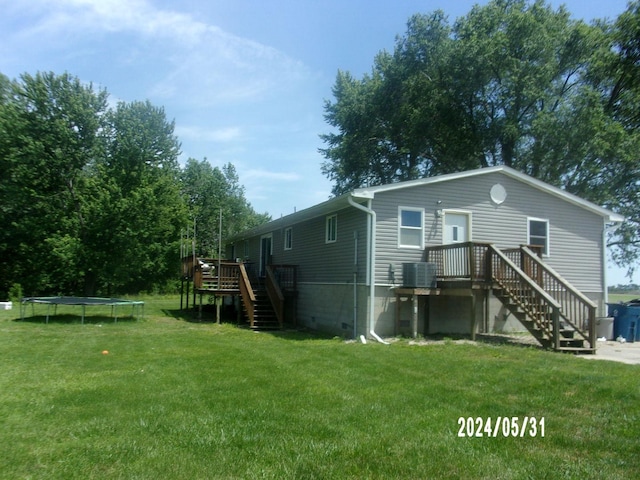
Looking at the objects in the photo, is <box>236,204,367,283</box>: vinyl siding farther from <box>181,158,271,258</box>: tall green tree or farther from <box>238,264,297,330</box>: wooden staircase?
<box>181,158,271,258</box>: tall green tree

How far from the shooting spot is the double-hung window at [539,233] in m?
15.3

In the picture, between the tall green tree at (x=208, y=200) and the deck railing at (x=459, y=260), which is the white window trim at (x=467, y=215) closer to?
the deck railing at (x=459, y=260)

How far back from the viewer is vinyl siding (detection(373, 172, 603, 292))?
13656 millimetres

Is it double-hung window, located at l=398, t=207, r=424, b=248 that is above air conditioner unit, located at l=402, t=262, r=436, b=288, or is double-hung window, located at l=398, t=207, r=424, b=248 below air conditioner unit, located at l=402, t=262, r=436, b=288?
above

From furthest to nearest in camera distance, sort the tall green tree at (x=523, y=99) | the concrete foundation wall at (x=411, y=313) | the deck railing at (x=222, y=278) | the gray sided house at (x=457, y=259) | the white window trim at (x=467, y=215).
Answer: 1. the tall green tree at (x=523, y=99)
2. the deck railing at (x=222, y=278)
3. the white window trim at (x=467, y=215)
4. the concrete foundation wall at (x=411, y=313)
5. the gray sided house at (x=457, y=259)

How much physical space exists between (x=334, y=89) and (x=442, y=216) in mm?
22024

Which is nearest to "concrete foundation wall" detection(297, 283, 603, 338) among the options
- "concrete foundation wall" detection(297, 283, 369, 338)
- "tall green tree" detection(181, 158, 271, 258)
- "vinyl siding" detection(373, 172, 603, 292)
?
"concrete foundation wall" detection(297, 283, 369, 338)

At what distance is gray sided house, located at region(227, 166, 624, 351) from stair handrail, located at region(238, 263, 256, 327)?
185cm

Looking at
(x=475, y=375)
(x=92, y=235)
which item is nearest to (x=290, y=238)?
(x=475, y=375)

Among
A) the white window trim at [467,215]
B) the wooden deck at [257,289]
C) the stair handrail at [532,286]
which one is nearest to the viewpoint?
the stair handrail at [532,286]

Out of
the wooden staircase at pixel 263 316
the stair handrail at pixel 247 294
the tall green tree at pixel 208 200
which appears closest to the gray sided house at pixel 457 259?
the wooden staircase at pixel 263 316

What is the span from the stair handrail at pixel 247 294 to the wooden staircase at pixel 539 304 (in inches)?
305

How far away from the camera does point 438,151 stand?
30.2 meters

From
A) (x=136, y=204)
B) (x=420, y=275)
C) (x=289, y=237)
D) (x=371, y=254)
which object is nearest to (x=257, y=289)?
(x=289, y=237)
